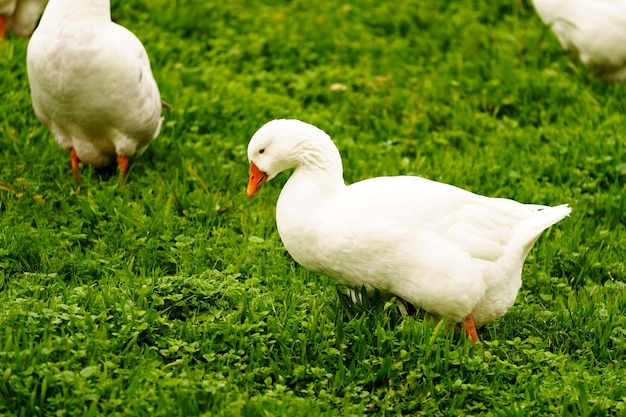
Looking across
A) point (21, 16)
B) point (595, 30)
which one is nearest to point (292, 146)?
point (595, 30)

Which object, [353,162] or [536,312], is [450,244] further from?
[353,162]

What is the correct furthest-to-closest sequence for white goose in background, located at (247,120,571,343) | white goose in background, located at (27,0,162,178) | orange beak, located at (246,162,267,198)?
white goose in background, located at (27,0,162,178) → orange beak, located at (246,162,267,198) → white goose in background, located at (247,120,571,343)

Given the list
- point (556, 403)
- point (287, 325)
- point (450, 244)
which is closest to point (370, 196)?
point (450, 244)

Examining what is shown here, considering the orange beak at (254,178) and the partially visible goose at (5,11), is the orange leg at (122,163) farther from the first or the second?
the partially visible goose at (5,11)

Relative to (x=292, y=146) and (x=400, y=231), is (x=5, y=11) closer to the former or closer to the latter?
(x=292, y=146)

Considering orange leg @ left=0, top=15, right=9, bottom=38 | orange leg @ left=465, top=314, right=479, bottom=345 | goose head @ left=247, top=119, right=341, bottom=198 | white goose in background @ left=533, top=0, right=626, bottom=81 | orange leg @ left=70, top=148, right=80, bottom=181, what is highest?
goose head @ left=247, top=119, right=341, bottom=198

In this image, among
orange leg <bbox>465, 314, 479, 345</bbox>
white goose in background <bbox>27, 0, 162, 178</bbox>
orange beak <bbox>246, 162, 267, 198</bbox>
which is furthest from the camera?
white goose in background <bbox>27, 0, 162, 178</bbox>

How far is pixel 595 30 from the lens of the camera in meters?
7.92

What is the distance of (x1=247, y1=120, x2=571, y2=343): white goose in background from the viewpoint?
173 inches

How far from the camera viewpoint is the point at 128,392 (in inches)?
151

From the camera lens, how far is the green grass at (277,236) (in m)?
4.12

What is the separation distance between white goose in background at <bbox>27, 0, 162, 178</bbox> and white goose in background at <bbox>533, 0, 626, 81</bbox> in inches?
154

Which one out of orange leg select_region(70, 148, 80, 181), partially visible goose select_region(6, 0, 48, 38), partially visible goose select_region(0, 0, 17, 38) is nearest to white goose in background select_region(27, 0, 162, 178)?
orange leg select_region(70, 148, 80, 181)

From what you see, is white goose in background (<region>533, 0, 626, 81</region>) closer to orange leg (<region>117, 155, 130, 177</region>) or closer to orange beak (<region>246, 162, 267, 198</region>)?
orange leg (<region>117, 155, 130, 177</region>)
